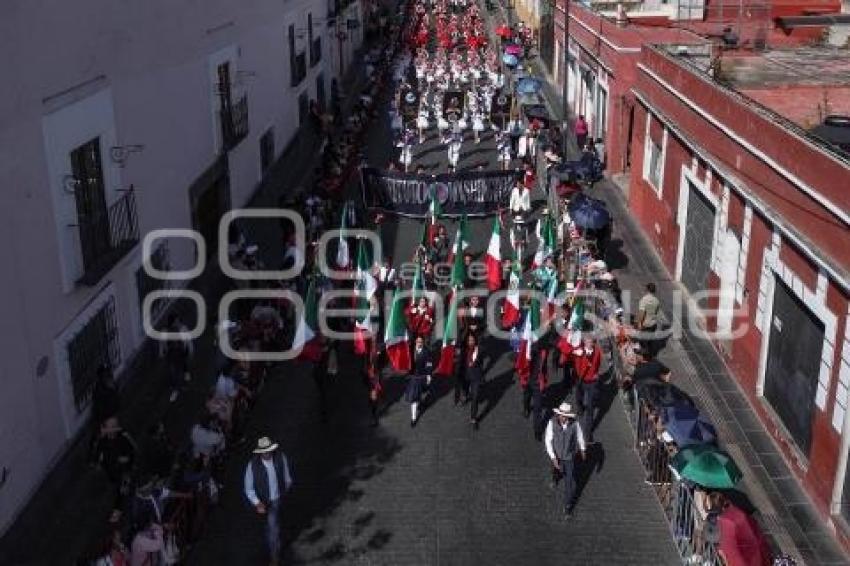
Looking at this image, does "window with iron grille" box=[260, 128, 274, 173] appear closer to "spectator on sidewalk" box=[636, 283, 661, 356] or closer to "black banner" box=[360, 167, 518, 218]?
"black banner" box=[360, 167, 518, 218]

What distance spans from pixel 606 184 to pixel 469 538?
19.0 meters

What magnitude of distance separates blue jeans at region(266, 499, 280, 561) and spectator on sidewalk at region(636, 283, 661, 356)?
8.52 meters

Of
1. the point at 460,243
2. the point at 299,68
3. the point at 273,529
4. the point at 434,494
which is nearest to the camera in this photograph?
the point at 273,529

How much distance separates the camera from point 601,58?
107ft

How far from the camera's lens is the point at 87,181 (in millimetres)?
15031

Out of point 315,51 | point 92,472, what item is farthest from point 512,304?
point 315,51

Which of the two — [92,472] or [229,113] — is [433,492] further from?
[229,113]

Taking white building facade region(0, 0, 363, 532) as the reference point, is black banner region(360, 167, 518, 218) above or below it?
below

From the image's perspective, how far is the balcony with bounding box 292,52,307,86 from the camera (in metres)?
33.9

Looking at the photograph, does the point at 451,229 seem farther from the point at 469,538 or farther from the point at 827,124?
the point at 469,538

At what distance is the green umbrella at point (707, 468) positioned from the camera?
1135cm

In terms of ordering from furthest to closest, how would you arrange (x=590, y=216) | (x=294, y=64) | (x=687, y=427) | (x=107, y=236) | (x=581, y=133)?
(x=581, y=133)
(x=294, y=64)
(x=590, y=216)
(x=107, y=236)
(x=687, y=427)

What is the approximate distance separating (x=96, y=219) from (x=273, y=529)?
19.8 feet

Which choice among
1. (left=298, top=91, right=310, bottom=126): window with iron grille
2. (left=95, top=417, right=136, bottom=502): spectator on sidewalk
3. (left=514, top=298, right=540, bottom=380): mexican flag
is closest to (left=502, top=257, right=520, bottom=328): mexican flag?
(left=514, top=298, right=540, bottom=380): mexican flag
